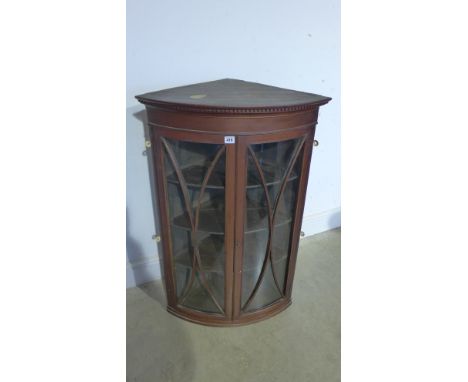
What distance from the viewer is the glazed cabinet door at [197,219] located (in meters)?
1.19

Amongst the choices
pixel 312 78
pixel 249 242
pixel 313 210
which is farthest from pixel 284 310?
pixel 312 78

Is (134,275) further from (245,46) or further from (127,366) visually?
(245,46)

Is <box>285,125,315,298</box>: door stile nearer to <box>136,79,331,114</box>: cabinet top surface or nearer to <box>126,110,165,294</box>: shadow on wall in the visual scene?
<box>136,79,331,114</box>: cabinet top surface

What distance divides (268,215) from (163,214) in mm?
385

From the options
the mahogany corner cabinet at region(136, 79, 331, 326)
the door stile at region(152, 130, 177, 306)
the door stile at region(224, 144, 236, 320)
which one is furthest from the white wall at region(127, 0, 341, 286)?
the door stile at region(224, 144, 236, 320)

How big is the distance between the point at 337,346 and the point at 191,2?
1.37 meters

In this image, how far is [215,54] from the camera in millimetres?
1433

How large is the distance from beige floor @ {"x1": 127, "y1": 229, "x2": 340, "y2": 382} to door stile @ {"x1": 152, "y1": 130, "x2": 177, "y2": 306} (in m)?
0.13

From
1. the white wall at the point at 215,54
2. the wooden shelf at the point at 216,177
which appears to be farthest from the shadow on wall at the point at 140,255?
the wooden shelf at the point at 216,177

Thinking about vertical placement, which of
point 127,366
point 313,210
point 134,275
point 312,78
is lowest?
point 127,366

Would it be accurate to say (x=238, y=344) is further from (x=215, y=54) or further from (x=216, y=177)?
(x=215, y=54)

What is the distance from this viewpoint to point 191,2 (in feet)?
4.35

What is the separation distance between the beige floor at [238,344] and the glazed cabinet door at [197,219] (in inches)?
3.7

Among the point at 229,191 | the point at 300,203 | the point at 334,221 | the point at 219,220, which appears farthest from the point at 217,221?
the point at 334,221
